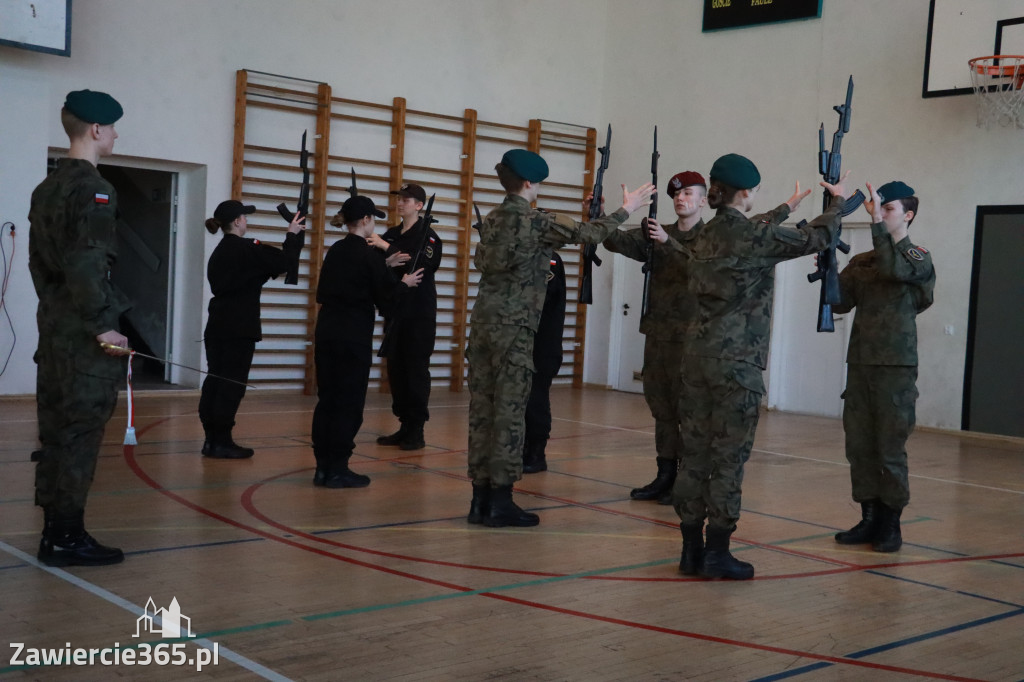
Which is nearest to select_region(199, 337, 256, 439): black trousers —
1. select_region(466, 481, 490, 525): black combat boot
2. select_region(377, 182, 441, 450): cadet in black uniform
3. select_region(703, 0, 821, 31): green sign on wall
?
select_region(377, 182, 441, 450): cadet in black uniform

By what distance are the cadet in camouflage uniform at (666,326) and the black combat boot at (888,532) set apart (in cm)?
120

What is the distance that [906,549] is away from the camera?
4.81m

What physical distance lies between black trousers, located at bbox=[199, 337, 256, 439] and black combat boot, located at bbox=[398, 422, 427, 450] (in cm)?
120

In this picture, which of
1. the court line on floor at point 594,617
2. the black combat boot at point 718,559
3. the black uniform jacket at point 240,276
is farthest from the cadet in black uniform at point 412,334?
the black combat boot at point 718,559

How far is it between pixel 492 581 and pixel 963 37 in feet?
23.7

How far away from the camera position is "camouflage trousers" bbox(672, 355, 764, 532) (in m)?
4.02

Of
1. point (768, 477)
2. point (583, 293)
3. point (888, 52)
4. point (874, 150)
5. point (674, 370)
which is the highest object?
point (888, 52)

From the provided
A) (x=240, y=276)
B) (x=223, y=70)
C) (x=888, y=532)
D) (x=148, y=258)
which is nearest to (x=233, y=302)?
(x=240, y=276)

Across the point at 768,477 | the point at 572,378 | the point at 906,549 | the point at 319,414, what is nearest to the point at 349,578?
the point at 319,414

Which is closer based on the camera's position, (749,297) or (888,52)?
(749,297)

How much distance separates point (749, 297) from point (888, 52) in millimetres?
6805

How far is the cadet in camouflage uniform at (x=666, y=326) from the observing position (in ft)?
17.1

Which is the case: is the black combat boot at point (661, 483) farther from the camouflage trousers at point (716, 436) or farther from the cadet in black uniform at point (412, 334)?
the cadet in black uniform at point (412, 334)

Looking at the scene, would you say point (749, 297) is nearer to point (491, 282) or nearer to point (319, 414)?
point (491, 282)
